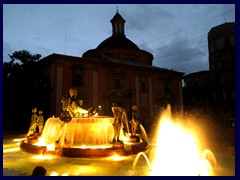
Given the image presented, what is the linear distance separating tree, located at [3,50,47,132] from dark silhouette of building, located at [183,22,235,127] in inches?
944

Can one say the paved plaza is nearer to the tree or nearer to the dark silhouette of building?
the tree

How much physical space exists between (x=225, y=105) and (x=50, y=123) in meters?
34.5

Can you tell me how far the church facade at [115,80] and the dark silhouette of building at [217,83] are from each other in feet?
23.5

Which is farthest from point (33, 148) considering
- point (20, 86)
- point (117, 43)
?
point (117, 43)

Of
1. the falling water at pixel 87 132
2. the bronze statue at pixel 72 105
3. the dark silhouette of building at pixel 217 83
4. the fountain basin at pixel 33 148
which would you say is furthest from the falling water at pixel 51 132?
the dark silhouette of building at pixel 217 83

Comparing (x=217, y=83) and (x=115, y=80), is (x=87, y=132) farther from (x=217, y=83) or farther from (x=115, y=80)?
(x=217, y=83)

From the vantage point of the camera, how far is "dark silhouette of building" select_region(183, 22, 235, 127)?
3634cm

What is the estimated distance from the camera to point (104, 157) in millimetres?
7492

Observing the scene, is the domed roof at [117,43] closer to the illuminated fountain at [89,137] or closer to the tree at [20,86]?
the tree at [20,86]

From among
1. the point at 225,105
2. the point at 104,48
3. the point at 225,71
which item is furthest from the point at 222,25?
the point at 104,48

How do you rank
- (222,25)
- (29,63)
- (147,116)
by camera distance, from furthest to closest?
(222,25)
(147,116)
(29,63)

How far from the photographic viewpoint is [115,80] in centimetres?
2691

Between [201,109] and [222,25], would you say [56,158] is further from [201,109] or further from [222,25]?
[222,25]

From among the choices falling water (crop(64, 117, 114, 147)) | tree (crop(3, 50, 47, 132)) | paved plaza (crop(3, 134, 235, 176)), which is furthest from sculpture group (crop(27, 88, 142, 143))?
tree (crop(3, 50, 47, 132))
